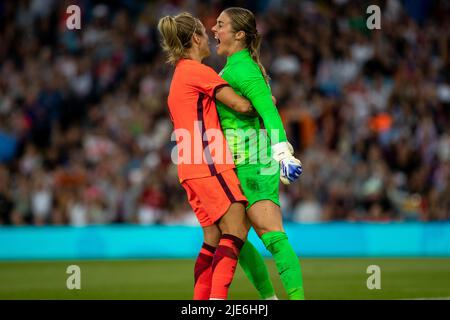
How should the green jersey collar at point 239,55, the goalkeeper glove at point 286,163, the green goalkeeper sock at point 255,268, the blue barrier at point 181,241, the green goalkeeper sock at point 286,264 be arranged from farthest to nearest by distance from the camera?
1. the blue barrier at point 181,241
2. the green goalkeeper sock at point 255,268
3. the green jersey collar at point 239,55
4. the green goalkeeper sock at point 286,264
5. the goalkeeper glove at point 286,163

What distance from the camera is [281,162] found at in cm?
623

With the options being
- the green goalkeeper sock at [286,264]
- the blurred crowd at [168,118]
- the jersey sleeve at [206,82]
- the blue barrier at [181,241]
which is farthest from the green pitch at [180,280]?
the jersey sleeve at [206,82]

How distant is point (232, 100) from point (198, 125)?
0.97ft

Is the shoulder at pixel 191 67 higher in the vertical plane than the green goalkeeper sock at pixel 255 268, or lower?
higher

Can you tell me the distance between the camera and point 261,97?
6.36 m

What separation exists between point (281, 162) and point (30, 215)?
10311 mm

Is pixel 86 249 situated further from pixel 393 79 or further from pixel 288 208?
pixel 393 79

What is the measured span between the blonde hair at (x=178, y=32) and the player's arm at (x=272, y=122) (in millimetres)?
479

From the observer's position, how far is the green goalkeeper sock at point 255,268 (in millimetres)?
6773

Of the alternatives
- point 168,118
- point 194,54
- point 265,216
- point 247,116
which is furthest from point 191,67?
point 168,118

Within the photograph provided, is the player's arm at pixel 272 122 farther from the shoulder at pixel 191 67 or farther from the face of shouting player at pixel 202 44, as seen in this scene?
the face of shouting player at pixel 202 44

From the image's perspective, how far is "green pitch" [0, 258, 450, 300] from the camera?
9.17 m

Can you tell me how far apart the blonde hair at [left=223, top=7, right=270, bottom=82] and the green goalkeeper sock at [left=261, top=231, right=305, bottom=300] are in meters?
1.16
